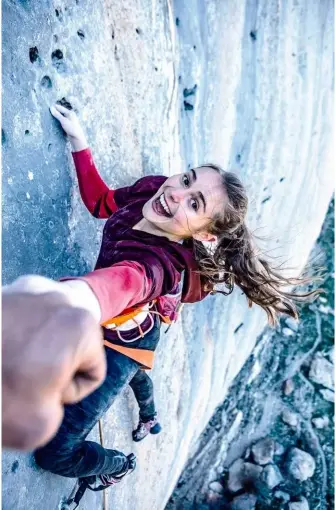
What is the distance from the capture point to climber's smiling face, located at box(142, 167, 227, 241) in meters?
1.32

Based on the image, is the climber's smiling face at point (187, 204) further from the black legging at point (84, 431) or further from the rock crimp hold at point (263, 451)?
the rock crimp hold at point (263, 451)

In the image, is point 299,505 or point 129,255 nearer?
point 129,255

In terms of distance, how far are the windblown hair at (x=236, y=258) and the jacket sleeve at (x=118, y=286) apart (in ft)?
1.27

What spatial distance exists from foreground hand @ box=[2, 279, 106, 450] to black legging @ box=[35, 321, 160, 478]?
32.6 inches

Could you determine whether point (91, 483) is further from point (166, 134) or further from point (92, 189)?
point (166, 134)

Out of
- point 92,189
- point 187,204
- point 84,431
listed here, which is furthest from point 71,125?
point 84,431

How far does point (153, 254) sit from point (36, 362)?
2.19 ft

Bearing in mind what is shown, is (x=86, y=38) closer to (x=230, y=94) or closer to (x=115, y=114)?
(x=115, y=114)

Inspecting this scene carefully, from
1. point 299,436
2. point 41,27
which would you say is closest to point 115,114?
point 41,27

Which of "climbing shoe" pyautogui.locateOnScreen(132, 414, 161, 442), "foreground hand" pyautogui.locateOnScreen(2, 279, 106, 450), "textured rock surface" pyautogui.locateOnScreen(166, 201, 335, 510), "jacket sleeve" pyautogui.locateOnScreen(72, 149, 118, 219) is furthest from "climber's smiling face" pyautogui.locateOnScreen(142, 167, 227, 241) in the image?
"textured rock surface" pyautogui.locateOnScreen(166, 201, 335, 510)

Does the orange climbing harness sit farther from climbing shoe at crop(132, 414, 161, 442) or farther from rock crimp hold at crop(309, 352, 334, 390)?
rock crimp hold at crop(309, 352, 334, 390)

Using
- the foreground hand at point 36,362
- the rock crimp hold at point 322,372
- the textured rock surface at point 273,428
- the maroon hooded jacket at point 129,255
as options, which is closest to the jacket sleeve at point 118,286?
the maroon hooded jacket at point 129,255

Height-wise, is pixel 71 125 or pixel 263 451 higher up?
pixel 71 125

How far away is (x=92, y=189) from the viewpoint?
1528mm
